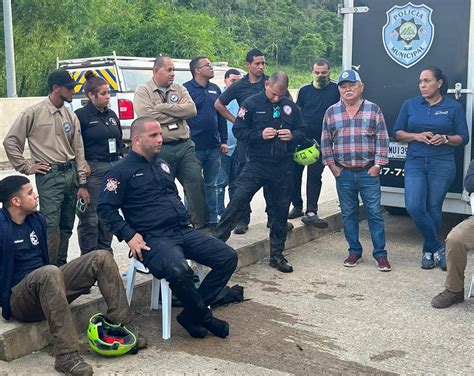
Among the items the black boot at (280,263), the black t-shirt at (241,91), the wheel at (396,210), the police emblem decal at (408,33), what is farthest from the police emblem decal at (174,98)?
the wheel at (396,210)

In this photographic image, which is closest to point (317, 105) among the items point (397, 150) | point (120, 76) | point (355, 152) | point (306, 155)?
point (397, 150)

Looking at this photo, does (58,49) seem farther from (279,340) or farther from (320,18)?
(320,18)

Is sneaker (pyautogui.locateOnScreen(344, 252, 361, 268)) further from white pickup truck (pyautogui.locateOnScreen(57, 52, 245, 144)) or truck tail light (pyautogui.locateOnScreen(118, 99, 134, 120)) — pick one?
truck tail light (pyautogui.locateOnScreen(118, 99, 134, 120))

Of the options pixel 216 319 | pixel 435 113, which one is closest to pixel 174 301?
pixel 216 319

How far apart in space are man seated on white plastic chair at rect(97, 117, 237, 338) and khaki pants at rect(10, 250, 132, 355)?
0.32 m

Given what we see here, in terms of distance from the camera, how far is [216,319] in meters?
5.24

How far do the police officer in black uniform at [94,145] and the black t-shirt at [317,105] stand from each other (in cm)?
249

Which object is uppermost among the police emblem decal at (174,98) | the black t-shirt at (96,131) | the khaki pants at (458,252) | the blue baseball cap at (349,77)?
the blue baseball cap at (349,77)

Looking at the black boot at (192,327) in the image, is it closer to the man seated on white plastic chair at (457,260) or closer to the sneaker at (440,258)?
the man seated on white plastic chair at (457,260)

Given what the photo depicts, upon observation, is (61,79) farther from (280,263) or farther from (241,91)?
(280,263)

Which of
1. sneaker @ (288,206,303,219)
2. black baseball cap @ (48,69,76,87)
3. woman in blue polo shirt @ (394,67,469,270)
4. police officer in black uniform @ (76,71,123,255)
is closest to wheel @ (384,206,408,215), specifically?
A: sneaker @ (288,206,303,219)

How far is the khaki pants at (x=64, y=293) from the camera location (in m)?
4.54

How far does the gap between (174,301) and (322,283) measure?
1.46 metres

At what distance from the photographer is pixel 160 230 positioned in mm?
5297
